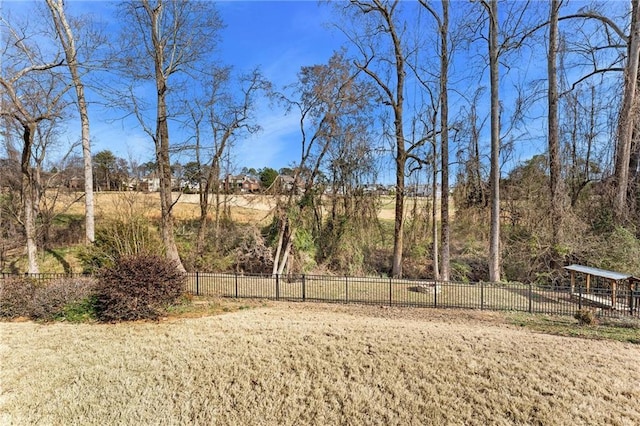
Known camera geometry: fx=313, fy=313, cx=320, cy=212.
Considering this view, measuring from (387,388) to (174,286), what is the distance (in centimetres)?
570

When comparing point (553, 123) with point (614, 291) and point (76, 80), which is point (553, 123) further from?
point (76, 80)

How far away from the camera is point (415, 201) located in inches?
581

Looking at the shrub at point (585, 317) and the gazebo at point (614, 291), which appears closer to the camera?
the shrub at point (585, 317)

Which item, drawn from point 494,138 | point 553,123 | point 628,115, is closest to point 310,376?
point 494,138

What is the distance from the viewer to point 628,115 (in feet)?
35.3

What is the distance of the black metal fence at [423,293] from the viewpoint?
26.2ft

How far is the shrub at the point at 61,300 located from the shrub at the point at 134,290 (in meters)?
0.48

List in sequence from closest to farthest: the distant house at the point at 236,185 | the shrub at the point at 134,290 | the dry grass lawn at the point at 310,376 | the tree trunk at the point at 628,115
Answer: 1. the dry grass lawn at the point at 310,376
2. the shrub at the point at 134,290
3. the tree trunk at the point at 628,115
4. the distant house at the point at 236,185

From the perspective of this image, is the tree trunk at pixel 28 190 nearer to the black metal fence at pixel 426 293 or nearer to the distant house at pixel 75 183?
the black metal fence at pixel 426 293

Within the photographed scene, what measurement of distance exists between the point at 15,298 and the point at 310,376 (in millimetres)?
7265

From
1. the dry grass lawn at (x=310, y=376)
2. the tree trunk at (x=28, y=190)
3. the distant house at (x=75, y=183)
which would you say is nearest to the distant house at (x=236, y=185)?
the tree trunk at (x=28, y=190)

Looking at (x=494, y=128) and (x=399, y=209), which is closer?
(x=494, y=128)

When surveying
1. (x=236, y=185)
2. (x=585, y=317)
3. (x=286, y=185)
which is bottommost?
(x=585, y=317)

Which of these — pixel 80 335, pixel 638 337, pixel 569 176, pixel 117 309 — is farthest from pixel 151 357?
pixel 569 176
